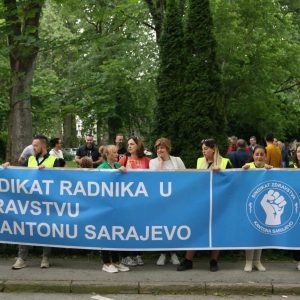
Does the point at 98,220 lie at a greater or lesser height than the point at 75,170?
lesser

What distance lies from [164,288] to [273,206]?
1.85 meters

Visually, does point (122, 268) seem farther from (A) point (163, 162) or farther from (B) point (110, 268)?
(A) point (163, 162)

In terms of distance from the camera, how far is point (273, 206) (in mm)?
6816

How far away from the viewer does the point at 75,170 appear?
688 cm

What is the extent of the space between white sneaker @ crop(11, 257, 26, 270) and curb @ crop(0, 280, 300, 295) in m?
0.65

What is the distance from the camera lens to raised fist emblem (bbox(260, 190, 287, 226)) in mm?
6816

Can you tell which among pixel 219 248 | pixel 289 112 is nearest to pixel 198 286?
pixel 219 248

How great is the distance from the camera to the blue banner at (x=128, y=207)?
6887mm

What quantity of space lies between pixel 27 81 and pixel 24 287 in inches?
194

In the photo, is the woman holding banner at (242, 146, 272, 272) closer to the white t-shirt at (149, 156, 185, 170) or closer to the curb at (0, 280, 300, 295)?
the curb at (0, 280, 300, 295)

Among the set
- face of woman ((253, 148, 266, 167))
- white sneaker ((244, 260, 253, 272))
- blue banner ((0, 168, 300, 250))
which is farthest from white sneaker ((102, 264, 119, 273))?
face of woman ((253, 148, 266, 167))

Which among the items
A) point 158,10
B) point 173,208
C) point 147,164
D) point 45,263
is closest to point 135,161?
point 147,164

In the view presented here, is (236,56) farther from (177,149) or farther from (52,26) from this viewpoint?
(52,26)

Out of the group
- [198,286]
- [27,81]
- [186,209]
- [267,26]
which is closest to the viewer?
[198,286]
